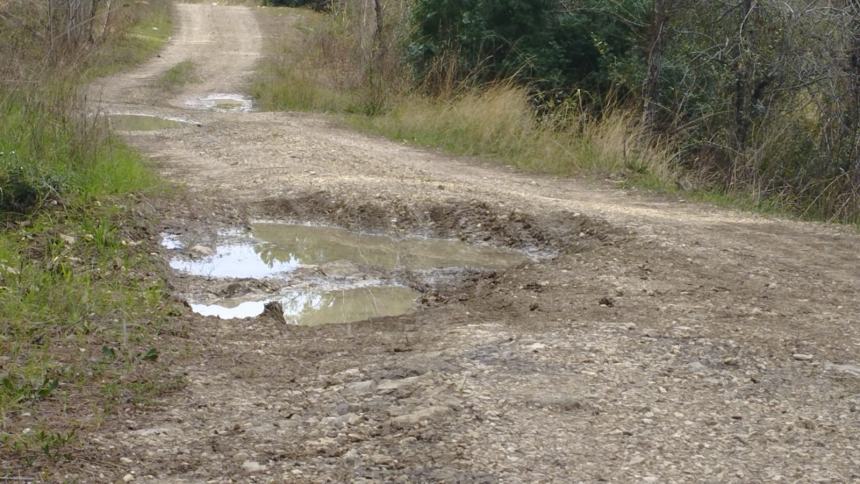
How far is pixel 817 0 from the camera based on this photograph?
37.6 ft

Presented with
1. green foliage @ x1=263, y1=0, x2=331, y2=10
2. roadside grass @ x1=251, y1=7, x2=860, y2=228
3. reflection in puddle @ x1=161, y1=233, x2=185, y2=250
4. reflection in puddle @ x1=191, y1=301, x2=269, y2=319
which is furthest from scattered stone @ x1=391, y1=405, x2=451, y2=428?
green foliage @ x1=263, y1=0, x2=331, y2=10

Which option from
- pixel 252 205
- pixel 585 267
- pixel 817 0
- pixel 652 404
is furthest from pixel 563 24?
pixel 652 404

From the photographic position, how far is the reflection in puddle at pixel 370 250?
288 inches

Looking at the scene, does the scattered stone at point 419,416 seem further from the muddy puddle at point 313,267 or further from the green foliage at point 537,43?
the green foliage at point 537,43

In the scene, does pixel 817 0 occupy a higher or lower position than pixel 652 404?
higher

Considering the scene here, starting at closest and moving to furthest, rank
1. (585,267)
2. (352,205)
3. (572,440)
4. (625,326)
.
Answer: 1. (572,440)
2. (625,326)
3. (585,267)
4. (352,205)

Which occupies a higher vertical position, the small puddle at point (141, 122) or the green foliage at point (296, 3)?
the green foliage at point (296, 3)

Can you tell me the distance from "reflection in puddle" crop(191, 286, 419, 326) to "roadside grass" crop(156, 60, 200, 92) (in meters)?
13.2

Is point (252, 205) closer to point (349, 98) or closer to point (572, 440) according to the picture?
point (572, 440)

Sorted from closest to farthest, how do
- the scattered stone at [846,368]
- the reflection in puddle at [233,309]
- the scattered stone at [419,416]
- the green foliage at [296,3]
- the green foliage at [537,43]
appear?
the scattered stone at [419,416] → the scattered stone at [846,368] → the reflection in puddle at [233,309] → the green foliage at [537,43] → the green foliage at [296,3]

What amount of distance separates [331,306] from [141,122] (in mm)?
8780

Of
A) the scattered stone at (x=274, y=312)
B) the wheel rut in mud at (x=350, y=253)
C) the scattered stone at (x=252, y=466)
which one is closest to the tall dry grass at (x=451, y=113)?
the wheel rut in mud at (x=350, y=253)

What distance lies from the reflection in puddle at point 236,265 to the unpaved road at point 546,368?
0.60 meters

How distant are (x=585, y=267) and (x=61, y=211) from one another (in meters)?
3.66
